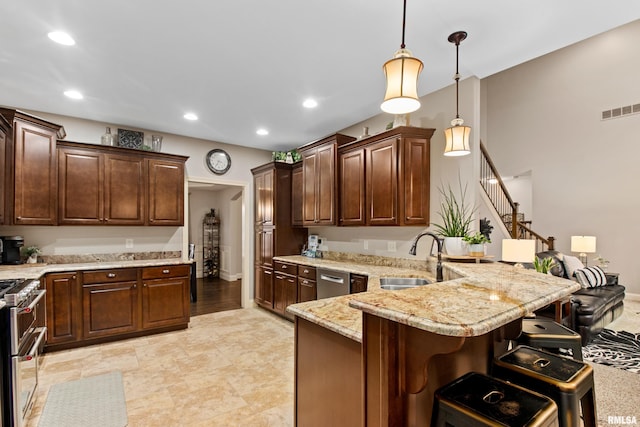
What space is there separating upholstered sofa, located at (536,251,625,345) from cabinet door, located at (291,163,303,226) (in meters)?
3.43

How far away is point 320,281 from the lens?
394 cm

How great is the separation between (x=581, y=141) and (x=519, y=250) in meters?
5.57

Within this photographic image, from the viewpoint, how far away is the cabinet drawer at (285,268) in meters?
4.44

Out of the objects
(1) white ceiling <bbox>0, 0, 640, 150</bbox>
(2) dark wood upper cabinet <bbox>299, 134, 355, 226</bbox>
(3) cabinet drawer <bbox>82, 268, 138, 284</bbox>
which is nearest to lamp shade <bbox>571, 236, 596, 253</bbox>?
(1) white ceiling <bbox>0, 0, 640, 150</bbox>

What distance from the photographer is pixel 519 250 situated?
3.11 m

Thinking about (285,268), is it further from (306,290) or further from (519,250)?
(519,250)

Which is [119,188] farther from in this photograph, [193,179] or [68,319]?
[68,319]

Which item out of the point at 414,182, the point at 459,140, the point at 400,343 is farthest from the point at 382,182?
the point at 400,343

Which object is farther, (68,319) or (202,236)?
(202,236)

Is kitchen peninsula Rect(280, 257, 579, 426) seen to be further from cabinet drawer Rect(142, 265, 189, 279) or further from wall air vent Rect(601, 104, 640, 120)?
wall air vent Rect(601, 104, 640, 120)

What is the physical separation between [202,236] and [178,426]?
21.3ft

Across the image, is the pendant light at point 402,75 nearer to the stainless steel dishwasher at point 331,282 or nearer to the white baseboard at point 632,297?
the stainless steel dishwasher at point 331,282

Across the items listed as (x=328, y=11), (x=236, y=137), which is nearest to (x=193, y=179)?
(x=236, y=137)

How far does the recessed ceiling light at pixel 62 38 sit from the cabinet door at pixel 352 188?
2799 millimetres
